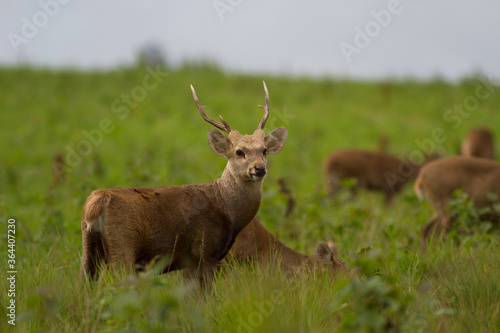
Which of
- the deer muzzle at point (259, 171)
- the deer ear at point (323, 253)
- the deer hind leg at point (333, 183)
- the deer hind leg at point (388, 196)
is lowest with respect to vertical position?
the deer hind leg at point (388, 196)

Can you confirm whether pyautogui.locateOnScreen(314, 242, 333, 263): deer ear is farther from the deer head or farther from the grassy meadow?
the deer head

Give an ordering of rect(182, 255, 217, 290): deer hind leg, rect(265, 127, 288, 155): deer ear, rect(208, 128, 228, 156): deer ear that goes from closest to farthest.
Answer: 1. rect(182, 255, 217, 290): deer hind leg
2. rect(208, 128, 228, 156): deer ear
3. rect(265, 127, 288, 155): deer ear

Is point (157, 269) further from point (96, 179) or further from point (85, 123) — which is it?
point (85, 123)

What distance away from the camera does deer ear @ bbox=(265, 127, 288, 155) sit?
4.93 meters

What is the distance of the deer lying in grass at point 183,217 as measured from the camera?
3.88 m

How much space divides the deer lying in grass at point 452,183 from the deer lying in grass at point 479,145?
3913 millimetres

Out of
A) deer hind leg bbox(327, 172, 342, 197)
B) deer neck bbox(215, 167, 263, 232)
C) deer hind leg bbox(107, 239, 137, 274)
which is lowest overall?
deer hind leg bbox(327, 172, 342, 197)

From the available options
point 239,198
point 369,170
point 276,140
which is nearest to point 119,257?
point 239,198

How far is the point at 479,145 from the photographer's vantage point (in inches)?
439

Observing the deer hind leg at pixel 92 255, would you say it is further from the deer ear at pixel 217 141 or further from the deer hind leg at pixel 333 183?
the deer hind leg at pixel 333 183

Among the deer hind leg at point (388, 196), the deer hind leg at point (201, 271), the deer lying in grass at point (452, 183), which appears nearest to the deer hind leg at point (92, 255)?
the deer hind leg at point (201, 271)

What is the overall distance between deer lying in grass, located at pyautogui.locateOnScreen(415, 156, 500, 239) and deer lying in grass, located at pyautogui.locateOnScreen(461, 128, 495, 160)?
3.91m

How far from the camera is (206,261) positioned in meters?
4.30

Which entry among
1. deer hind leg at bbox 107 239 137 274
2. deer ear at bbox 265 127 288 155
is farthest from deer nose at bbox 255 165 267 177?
deer hind leg at bbox 107 239 137 274
